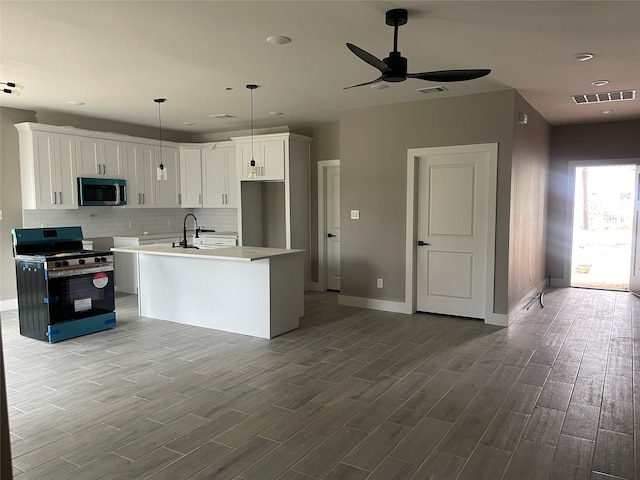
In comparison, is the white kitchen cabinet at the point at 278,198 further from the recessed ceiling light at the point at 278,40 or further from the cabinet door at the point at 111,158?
the recessed ceiling light at the point at 278,40

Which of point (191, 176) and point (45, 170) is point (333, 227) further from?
point (45, 170)

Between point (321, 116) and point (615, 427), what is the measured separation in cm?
538

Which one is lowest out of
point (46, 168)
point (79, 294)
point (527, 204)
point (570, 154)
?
point (79, 294)

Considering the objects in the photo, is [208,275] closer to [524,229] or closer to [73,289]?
[73,289]

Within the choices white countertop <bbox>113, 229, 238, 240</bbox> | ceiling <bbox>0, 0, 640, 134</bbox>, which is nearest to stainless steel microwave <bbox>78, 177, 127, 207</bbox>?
white countertop <bbox>113, 229, 238, 240</bbox>

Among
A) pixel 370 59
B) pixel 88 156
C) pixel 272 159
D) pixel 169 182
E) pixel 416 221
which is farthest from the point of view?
pixel 169 182

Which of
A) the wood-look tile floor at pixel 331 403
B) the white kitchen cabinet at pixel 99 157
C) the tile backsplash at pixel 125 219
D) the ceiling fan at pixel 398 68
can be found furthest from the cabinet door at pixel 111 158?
the ceiling fan at pixel 398 68

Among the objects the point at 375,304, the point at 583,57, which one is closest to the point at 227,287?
the point at 375,304

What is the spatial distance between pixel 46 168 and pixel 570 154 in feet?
27.5

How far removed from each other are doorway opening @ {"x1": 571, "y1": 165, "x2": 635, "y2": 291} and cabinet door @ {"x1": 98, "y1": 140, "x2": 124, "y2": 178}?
782 cm

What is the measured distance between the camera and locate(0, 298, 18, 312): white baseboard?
20.7ft

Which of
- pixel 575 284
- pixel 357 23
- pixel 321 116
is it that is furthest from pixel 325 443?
pixel 575 284

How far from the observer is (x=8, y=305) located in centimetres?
639

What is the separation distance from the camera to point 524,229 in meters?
6.32
